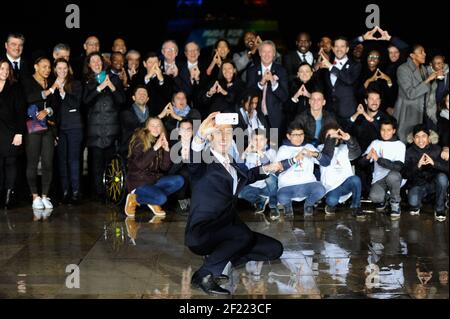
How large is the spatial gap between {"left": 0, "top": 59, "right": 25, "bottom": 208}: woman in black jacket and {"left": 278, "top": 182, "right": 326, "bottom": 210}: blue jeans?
346 centimetres

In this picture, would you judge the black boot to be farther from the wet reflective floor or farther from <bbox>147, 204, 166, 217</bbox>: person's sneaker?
<bbox>147, 204, 166, 217</bbox>: person's sneaker

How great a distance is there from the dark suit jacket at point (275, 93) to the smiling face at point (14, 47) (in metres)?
3.08

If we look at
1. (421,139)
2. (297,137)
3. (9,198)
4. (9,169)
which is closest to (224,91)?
(297,137)

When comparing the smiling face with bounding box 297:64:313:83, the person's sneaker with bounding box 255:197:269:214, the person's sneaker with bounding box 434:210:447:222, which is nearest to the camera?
the person's sneaker with bounding box 434:210:447:222

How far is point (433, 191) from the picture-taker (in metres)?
10.3

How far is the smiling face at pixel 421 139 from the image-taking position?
10250mm

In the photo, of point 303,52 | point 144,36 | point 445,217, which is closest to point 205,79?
point 303,52

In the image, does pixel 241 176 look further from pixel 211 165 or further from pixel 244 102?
pixel 244 102

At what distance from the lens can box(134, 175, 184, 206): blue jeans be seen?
10016 mm

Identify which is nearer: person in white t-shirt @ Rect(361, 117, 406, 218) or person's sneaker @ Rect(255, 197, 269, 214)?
person in white t-shirt @ Rect(361, 117, 406, 218)

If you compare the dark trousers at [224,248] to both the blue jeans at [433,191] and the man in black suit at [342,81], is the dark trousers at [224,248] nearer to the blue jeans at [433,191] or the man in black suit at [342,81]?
the blue jeans at [433,191]

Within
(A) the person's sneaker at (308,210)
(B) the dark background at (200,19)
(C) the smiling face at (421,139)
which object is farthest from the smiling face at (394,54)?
(B) the dark background at (200,19)

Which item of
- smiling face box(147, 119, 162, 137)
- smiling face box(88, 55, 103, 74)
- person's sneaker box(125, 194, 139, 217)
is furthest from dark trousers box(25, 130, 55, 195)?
smiling face box(147, 119, 162, 137)

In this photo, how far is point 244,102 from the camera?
1068cm
